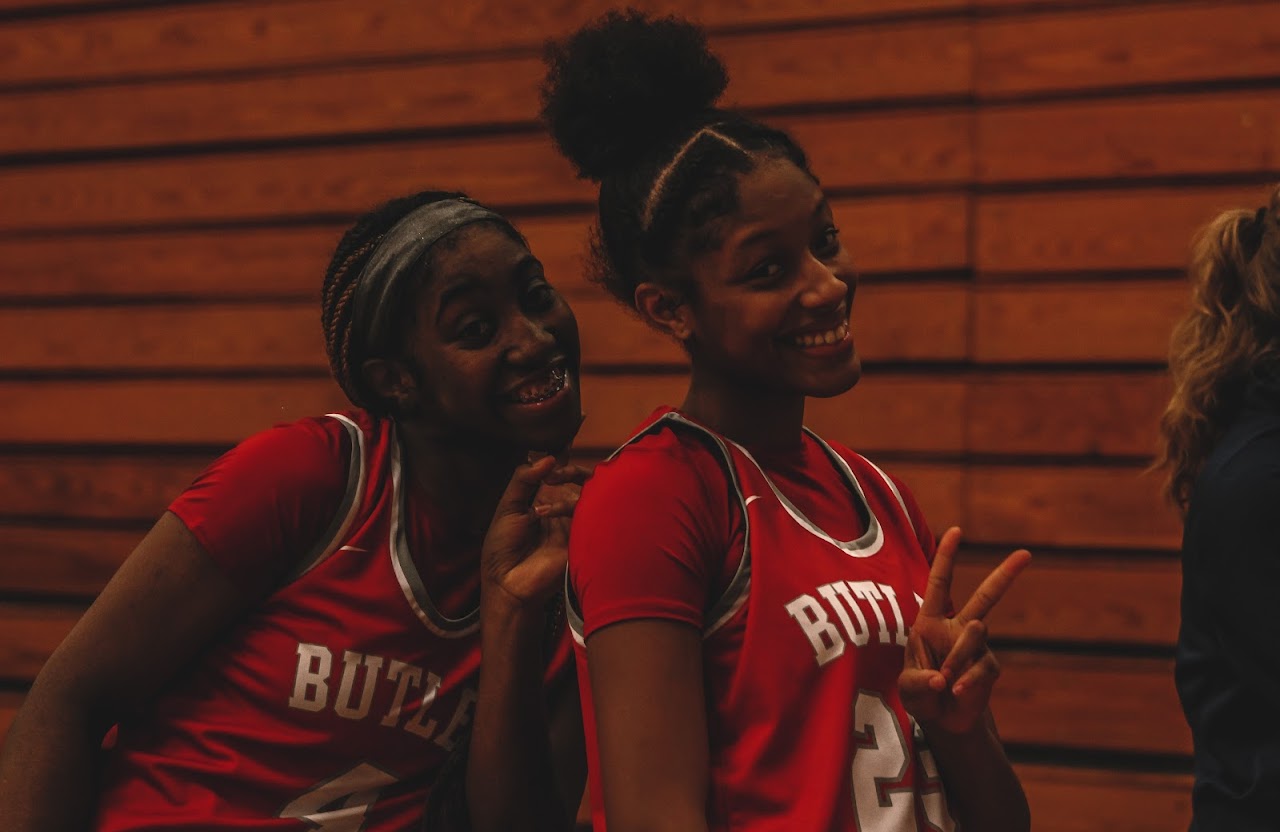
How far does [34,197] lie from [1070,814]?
3308mm

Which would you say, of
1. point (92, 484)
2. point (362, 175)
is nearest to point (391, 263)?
point (362, 175)

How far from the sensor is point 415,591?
1.55 metres

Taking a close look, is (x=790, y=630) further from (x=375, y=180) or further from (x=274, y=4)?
(x=274, y=4)

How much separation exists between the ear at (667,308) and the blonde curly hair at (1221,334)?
0.87 meters

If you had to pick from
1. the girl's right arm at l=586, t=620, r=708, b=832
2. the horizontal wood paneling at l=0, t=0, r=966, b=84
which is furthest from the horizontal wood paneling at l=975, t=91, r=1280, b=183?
the girl's right arm at l=586, t=620, r=708, b=832

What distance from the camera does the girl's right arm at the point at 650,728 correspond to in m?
1.11

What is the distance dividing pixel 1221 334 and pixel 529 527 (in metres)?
1.05

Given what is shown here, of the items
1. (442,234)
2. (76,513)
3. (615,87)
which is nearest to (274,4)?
(76,513)

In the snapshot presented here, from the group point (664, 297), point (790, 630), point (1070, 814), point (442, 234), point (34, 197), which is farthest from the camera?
→ point (34, 197)

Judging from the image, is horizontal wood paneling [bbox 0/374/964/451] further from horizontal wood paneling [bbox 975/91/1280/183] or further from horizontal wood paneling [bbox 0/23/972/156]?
horizontal wood paneling [bbox 0/23/972/156]

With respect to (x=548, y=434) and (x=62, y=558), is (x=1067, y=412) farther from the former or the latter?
(x=62, y=558)

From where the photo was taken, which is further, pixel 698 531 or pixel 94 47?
pixel 94 47

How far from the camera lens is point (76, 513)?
3.53 m

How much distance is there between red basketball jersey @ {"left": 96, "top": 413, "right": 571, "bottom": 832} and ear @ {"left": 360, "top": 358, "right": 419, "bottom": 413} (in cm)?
13
